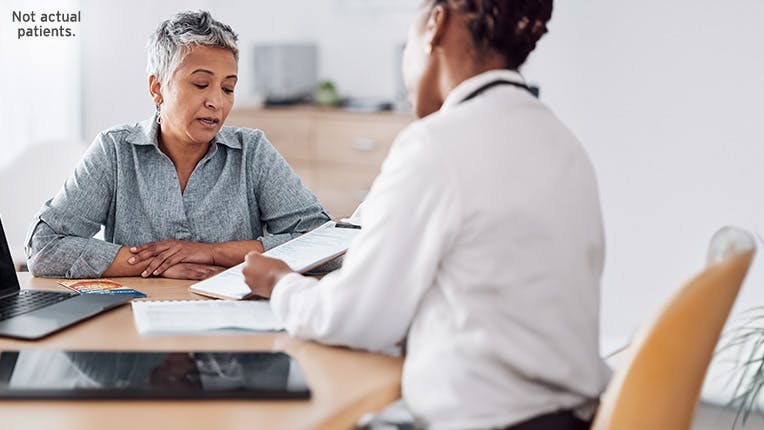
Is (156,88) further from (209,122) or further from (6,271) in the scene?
(6,271)

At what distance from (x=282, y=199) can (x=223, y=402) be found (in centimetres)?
113

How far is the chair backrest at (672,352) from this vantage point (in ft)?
4.24

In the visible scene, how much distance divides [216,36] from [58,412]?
3.95ft

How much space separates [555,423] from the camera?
4.50 ft

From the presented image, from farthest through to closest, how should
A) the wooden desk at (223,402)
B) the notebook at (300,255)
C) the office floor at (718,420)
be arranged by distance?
1. the office floor at (718,420)
2. the notebook at (300,255)
3. the wooden desk at (223,402)

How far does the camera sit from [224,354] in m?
1.44

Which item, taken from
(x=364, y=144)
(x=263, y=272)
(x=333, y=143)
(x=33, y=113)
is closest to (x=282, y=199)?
(x=263, y=272)

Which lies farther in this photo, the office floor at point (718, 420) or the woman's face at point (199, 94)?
the office floor at point (718, 420)

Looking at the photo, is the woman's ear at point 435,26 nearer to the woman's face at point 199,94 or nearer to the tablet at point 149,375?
the tablet at point 149,375

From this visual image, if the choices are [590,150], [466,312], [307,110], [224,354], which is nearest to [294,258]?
[224,354]

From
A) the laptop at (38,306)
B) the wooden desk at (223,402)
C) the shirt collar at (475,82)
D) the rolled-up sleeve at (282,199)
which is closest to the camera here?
the wooden desk at (223,402)

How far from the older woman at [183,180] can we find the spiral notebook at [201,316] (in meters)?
0.33

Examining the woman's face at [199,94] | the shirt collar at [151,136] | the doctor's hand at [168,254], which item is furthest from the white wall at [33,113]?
the doctor's hand at [168,254]

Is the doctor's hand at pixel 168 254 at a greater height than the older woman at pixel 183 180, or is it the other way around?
the older woman at pixel 183 180
